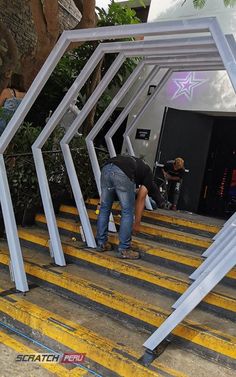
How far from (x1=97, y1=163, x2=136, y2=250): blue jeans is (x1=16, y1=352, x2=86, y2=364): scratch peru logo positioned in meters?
1.65

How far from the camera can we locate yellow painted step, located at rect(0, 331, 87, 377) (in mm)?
2996

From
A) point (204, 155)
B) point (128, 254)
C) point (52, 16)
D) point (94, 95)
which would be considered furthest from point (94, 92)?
point (204, 155)

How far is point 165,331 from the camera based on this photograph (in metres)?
2.92

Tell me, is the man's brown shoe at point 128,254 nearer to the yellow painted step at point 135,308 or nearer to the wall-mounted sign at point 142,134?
the yellow painted step at point 135,308

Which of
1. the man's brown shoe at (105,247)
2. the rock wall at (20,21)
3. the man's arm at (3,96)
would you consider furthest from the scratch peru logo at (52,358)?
the rock wall at (20,21)

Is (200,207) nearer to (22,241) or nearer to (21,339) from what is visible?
(22,241)

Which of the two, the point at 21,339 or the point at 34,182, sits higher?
the point at 34,182

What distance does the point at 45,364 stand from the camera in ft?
10.2

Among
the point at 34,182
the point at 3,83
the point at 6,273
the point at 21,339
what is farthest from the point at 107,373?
the point at 3,83

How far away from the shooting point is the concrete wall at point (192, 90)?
25.1 feet

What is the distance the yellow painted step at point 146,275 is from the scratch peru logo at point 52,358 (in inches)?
49.0

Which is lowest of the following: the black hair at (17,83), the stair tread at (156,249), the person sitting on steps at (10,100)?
the stair tread at (156,249)

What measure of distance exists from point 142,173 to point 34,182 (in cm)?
204

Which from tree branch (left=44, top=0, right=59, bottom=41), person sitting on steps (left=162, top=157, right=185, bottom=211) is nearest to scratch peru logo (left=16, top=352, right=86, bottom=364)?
person sitting on steps (left=162, top=157, right=185, bottom=211)
